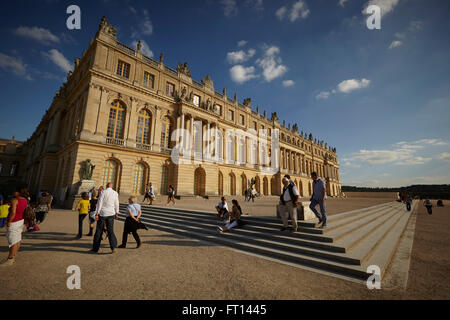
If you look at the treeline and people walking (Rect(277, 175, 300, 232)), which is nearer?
people walking (Rect(277, 175, 300, 232))

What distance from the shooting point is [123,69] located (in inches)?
786

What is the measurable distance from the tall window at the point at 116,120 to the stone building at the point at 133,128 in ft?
0.29

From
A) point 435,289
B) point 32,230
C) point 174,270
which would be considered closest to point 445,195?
point 435,289

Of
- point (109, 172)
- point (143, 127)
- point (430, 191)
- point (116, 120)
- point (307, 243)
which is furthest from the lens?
point (430, 191)

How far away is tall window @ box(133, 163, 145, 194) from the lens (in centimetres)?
1898

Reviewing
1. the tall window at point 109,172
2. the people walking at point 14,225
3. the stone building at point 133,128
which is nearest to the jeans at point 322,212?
the people walking at point 14,225

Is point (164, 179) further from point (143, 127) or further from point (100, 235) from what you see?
point (100, 235)

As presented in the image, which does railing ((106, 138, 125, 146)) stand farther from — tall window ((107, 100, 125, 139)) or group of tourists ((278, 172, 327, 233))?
group of tourists ((278, 172, 327, 233))

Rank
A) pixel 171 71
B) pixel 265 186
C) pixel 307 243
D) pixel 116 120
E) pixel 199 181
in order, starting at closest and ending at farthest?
pixel 307 243 < pixel 116 120 < pixel 171 71 < pixel 199 181 < pixel 265 186

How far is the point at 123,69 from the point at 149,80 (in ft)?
9.52

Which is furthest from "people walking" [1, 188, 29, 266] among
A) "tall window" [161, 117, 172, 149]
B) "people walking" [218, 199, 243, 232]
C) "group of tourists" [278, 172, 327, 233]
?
"tall window" [161, 117, 172, 149]

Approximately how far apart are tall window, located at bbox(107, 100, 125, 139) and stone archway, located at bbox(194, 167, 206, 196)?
10021 mm

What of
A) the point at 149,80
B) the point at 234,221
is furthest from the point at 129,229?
the point at 149,80
